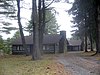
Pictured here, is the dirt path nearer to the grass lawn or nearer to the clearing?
the clearing

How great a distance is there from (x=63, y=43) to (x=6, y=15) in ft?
62.3

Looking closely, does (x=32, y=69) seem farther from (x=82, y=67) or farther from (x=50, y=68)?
(x=82, y=67)

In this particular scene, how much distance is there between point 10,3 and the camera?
127 feet

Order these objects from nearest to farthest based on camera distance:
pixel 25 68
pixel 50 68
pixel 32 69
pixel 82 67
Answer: pixel 32 69, pixel 50 68, pixel 25 68, pixel 82 67

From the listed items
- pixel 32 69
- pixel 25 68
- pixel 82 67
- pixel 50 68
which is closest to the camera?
pixel 32 69

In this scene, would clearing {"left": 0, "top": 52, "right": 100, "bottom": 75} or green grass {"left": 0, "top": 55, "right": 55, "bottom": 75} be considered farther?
clearing {"left": 0, "top": 52, "right": 100, "bottom": 75}

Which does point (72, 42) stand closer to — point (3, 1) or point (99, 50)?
point (3, 1)

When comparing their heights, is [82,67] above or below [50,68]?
below

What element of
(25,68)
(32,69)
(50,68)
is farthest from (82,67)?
(25,68)

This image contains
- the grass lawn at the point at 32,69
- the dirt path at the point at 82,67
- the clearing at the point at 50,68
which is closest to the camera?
the grass lawn at the point at 32,69

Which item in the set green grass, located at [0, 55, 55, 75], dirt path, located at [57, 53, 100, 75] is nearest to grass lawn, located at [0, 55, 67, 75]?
green grass, located at [0, 55, 55, 75]

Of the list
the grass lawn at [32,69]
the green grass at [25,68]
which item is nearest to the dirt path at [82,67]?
the grass lawn at [32,69]

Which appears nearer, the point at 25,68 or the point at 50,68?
the point at 50,68

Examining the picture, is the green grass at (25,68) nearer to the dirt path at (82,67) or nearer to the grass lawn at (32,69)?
the grass lawn at (32,69)
